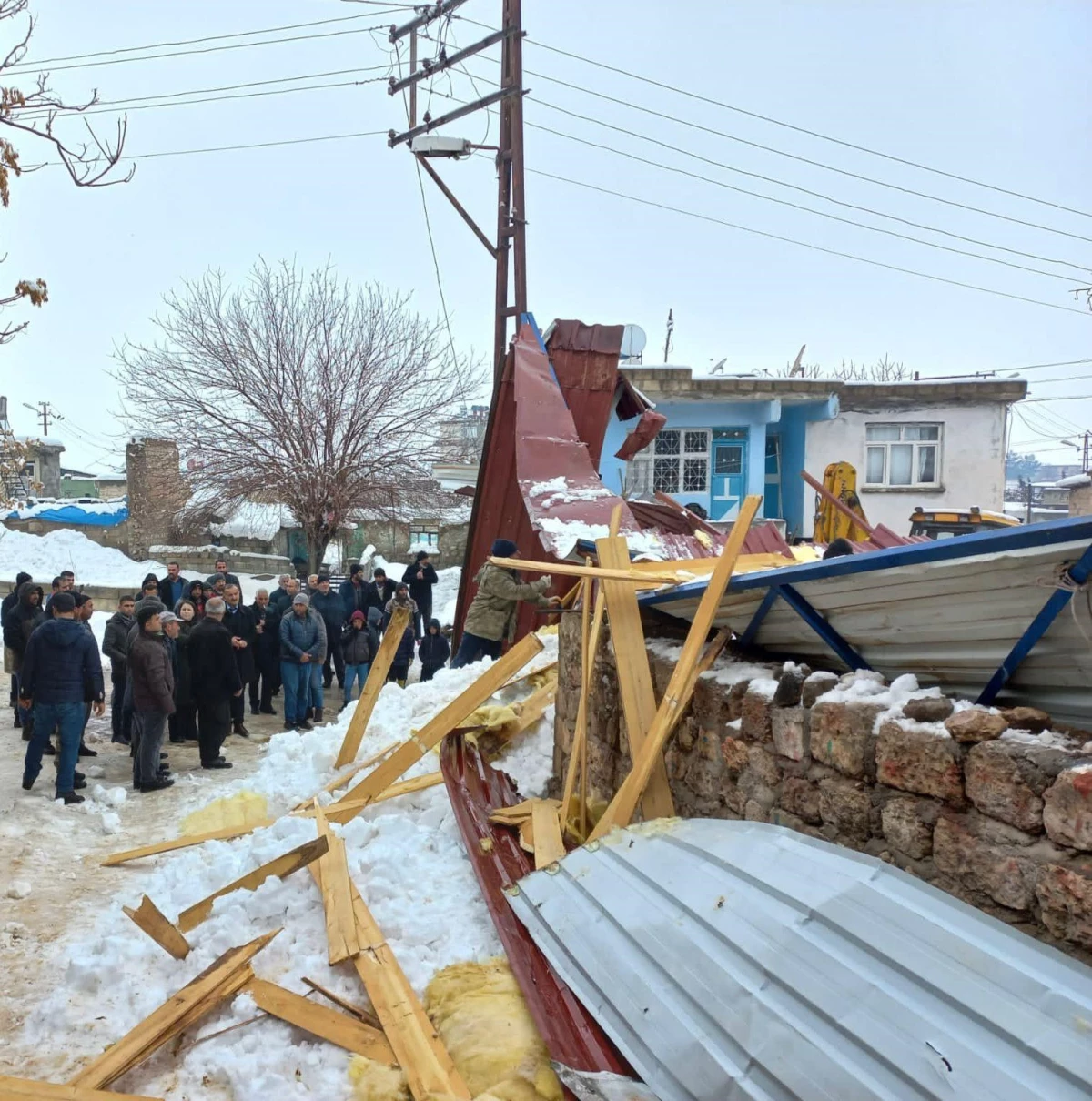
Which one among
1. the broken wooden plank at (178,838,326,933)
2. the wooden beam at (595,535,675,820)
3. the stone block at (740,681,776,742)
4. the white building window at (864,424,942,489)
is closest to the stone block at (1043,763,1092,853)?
the stone block at (740,681,776,742)

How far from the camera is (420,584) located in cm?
1253

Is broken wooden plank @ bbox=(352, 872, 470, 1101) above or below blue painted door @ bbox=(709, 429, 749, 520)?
below

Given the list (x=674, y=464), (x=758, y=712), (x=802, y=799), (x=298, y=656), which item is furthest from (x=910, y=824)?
(x=674, y=464)

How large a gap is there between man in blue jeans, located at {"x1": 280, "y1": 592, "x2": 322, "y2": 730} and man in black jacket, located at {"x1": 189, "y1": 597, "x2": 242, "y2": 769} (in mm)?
1005

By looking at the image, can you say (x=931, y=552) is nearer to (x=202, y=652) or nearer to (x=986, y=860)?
(x=986, y=860)

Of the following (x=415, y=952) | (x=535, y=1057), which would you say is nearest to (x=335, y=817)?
(x=415, y=952)

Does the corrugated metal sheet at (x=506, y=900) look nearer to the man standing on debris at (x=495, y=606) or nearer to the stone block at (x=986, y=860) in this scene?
the stone block at (x=986, y=860)

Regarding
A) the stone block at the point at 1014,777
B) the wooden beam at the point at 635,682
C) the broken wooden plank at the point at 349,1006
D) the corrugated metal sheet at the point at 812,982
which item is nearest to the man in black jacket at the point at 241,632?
the broken wooden plank at the point at 349,1006

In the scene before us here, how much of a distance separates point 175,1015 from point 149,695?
4.41m

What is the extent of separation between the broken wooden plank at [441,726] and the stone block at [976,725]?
10.4 feet

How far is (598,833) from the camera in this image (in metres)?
3.75

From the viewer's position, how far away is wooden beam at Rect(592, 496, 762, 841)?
11.5 ft

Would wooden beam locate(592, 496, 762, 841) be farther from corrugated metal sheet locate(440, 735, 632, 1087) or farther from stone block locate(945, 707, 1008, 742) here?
stone block locate(945, 707, 1008, 742)

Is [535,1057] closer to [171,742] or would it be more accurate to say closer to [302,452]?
[171,742]
